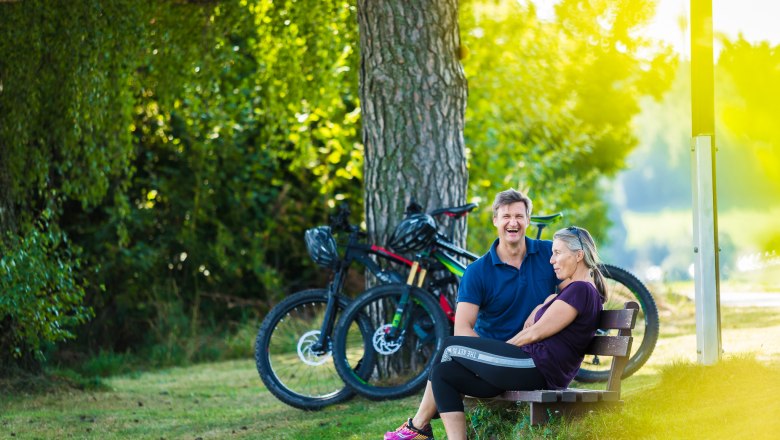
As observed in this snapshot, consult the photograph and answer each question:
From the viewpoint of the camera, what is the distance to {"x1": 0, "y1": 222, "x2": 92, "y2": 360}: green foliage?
810 cm

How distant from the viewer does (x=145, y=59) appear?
964 cm

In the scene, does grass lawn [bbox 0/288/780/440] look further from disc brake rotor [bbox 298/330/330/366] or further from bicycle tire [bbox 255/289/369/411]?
disc brake rotor [bbox 298/330/330/366]

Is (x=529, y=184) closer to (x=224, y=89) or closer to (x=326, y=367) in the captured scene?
(x=224, y=89)

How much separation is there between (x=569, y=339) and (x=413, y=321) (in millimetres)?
2503

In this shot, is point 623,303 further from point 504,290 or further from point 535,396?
point 535,396

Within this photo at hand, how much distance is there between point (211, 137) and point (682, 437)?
32.4ft

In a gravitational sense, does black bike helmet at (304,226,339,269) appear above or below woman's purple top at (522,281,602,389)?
above

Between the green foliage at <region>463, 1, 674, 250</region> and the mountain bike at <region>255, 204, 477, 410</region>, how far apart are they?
3.72 metres

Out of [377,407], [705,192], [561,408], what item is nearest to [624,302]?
[705,192]

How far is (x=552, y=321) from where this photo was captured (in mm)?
4980

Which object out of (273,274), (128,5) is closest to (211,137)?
(273,274)

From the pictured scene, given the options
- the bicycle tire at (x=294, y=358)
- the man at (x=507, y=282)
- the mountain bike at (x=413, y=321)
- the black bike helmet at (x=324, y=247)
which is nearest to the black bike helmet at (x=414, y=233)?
the mountain bike at (x=413, y=321)

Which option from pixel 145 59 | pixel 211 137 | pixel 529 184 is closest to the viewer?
pixel 145 59

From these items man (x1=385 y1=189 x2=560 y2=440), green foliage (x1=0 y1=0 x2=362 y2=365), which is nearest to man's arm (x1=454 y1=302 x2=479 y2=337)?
man (x1=385 y1=189 x2=560 y2=440)
